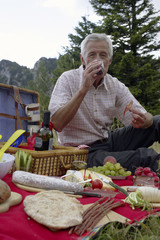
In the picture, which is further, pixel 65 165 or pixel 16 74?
pixel 16 74

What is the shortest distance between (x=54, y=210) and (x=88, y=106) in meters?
2.24

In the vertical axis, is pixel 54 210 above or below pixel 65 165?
above

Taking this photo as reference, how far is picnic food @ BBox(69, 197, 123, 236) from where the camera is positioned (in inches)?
47.8

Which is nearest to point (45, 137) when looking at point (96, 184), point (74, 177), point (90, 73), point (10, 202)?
point (74, 177)

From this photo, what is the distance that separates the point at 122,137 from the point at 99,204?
6.54 ft

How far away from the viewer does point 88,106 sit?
3.41 m

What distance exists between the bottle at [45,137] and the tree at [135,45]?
17.9 metres

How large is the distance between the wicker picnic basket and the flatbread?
77 cm

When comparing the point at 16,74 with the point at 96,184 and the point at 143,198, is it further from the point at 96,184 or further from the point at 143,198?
the point at 143,198

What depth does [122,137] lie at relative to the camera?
3416mm

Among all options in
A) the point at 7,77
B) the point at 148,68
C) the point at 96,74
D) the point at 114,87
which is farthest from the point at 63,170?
the point at 7,77

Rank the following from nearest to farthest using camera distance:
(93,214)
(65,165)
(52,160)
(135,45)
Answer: (93,214), (52,160), (65,165), (135,45)

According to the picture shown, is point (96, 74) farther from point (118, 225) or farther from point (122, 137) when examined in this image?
point (118, 225)

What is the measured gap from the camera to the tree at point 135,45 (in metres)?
20.8
